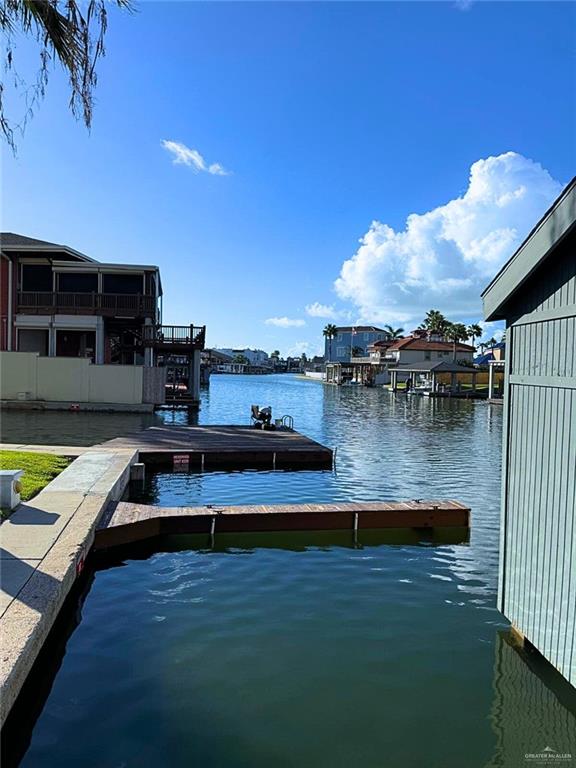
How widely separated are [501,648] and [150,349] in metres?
29.6

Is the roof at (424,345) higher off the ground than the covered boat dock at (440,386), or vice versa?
the roof at (424,345)

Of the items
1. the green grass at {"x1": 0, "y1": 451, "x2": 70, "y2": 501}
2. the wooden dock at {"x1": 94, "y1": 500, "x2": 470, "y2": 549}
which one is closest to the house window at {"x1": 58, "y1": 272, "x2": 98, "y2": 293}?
the green grass at {"x1": 0, "y1": 451, "x2": 70, "y2": 501}

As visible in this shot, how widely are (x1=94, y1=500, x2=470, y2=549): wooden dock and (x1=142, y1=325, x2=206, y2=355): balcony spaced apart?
2326cm

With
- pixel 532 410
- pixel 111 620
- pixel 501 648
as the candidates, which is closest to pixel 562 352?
pixel 532 410

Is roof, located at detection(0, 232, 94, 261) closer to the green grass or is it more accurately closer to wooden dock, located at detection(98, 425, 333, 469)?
wooden dock, located at detection(98, 425, 333, 469)

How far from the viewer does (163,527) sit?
9.57 metres

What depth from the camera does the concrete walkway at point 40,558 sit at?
14.8ft

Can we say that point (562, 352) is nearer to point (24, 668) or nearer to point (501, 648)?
point (501, 648)

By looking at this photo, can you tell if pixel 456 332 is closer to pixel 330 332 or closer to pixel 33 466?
pixel 330 332

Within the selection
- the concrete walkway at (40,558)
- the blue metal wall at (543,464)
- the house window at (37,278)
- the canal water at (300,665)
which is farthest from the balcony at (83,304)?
the blue metal wall at (543,464)

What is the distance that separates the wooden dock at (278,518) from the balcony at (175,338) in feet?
76.3

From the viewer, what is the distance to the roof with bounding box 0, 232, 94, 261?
31859mm

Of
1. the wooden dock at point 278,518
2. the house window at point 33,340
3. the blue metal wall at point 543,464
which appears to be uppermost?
the house window at point 33,340

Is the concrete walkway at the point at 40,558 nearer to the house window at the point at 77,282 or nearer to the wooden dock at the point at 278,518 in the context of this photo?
the wooden dock at the point at 278,518
